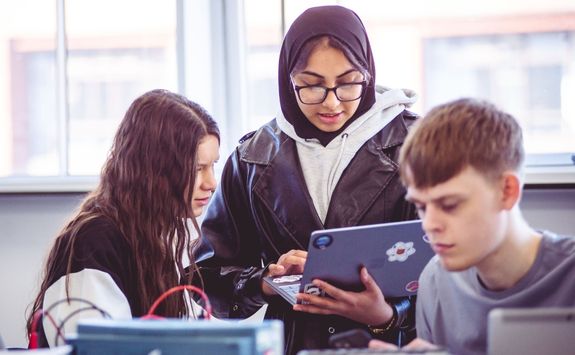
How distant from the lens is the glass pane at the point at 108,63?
3.56m

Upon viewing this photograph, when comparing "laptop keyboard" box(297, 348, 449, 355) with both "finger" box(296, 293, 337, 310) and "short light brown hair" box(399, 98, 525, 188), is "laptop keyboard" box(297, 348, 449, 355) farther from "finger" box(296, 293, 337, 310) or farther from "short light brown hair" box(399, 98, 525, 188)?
"finger" box(296, 293, 337, 310)

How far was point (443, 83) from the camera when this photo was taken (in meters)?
3.27

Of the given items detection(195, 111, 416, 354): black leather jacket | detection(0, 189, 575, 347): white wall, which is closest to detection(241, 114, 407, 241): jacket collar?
detection(195, 111, 416, 354): black leather jacket

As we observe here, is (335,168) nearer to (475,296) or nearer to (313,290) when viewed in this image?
(313,290)

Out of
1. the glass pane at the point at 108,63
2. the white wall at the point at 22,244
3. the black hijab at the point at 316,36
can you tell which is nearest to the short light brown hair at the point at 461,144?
the black hijab at the point at 316,36

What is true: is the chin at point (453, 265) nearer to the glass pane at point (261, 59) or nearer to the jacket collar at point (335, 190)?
the jacket collar at point (335, 190)

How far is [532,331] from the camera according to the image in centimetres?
117

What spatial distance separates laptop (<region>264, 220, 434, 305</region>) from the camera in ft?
5.69

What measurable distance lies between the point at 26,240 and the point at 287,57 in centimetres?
192

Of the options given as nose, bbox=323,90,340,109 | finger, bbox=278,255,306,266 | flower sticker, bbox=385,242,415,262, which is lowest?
finger, bbox=278,255,306,266

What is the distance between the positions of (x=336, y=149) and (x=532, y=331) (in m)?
1.04

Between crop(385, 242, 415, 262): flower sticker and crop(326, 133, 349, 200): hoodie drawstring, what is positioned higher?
crop(326, 133, 349, 200): hoodie drawstring

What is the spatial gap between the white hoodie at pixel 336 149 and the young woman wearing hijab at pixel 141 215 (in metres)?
0.24

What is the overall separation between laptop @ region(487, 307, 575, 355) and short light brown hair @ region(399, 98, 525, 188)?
0.34 m
